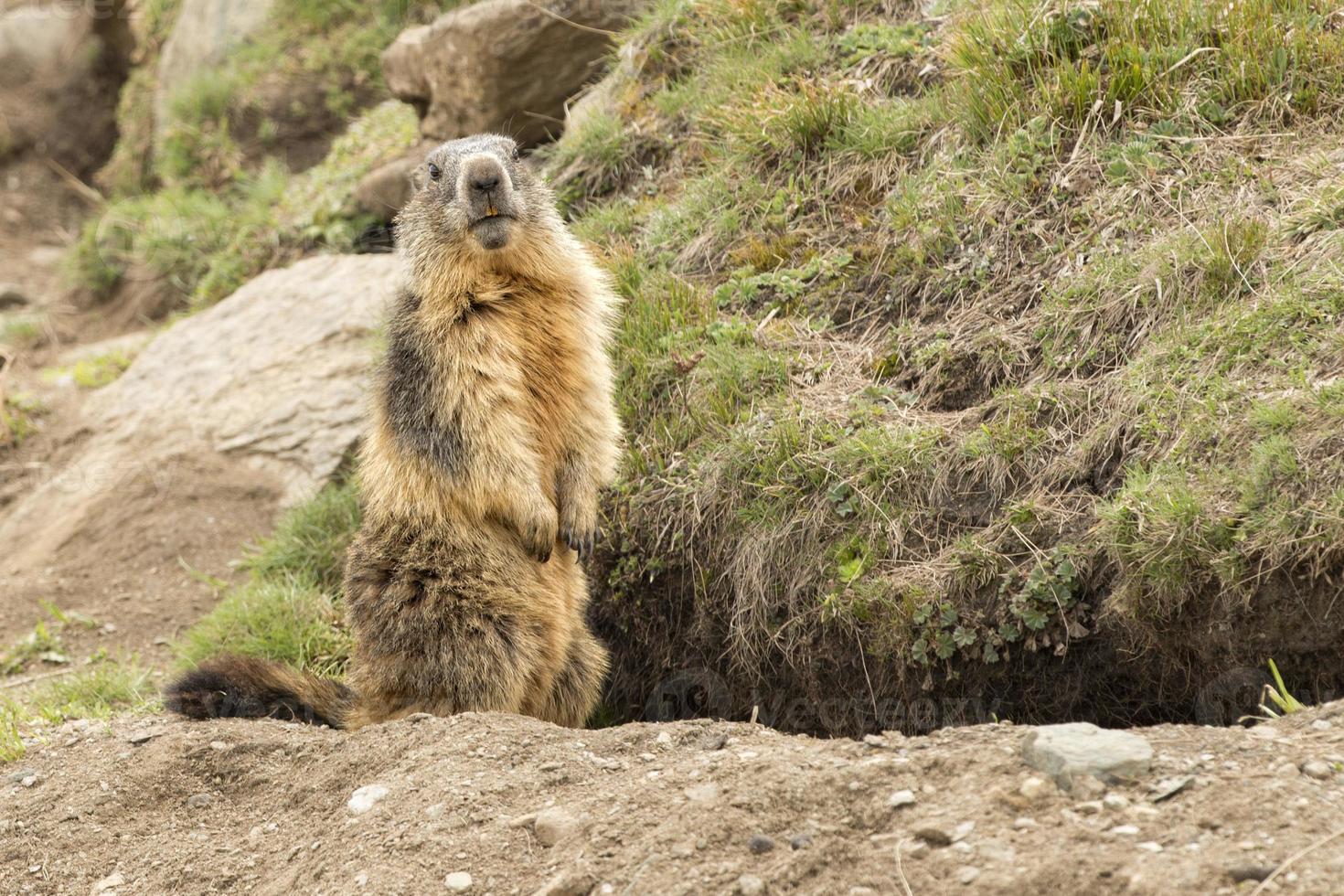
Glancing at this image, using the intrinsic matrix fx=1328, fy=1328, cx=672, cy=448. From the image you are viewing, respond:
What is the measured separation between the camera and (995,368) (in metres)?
5.56

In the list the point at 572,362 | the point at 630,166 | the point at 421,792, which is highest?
the point at 630,166

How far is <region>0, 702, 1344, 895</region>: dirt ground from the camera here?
3.07m

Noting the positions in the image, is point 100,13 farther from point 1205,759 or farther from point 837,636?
point 1205,759

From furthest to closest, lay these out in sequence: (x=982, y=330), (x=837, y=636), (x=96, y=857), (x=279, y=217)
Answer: (x=279, y=217), (x=982, y=330), (x=837, y=636), (x=96, y=857)

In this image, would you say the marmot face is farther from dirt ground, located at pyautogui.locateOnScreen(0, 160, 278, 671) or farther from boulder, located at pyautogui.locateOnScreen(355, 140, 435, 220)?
boulder, located at pyautogui.locateOnScreen(355, 140, 435, 220)

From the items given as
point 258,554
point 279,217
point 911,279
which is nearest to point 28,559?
point 258,554

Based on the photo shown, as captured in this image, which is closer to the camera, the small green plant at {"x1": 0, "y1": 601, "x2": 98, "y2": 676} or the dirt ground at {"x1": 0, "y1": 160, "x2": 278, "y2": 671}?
the small green plant at {"x1": 0, "y1": 601, "x2": 98, "y2": 676}

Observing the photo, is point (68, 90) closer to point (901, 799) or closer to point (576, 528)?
point (576, 528)

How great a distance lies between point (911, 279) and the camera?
6.16 meters

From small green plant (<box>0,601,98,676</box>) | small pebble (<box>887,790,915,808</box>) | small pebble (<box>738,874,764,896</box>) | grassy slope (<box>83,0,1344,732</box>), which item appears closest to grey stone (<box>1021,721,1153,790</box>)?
small pebble (<box>887,790,915,808</box>)

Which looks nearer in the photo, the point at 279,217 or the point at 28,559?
the point at 28,559

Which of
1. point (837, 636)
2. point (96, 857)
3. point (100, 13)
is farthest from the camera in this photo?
point (100, 13)

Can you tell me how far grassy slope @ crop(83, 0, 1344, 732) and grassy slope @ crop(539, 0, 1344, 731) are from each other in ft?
0.05

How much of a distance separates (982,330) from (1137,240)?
0.72 meters
